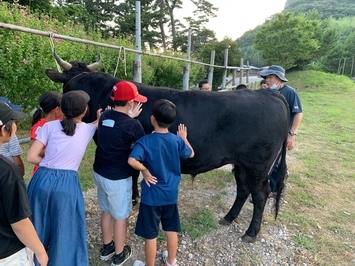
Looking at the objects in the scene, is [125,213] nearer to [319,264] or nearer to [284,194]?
[319,264]

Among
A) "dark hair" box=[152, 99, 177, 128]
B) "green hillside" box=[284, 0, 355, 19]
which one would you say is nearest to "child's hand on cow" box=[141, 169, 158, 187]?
"dark hair" box=[152, 99, 177, 128]

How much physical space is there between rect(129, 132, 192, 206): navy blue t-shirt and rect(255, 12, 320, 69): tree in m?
30.9

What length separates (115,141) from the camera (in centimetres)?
236

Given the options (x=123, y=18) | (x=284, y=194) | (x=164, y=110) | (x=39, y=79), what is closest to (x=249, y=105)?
(x=164, y=110)

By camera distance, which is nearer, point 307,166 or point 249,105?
point 249,105

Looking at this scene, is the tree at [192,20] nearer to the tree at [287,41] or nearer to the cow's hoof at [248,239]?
the tree at [287,41]

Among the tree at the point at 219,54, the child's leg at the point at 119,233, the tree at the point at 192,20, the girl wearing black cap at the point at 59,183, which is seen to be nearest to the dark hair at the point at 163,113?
the girl wearing black cap at the point at 59,183

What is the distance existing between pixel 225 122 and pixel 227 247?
141cm

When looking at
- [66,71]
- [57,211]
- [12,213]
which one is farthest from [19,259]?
[66,71]

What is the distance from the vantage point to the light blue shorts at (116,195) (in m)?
2.46

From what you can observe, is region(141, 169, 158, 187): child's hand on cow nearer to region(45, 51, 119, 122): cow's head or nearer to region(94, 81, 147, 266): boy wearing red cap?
region(94, 81, 147, 266): boy wearing red cap

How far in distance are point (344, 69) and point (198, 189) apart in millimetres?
53921

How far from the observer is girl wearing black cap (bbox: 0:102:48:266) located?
1.38 metres

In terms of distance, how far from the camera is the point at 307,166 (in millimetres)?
5949
